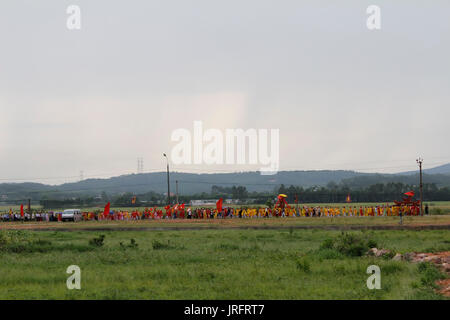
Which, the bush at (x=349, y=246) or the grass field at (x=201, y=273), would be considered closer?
the grass field at (x=201, y=273)

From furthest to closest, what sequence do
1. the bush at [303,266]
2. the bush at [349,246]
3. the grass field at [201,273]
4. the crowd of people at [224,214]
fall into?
the crowd of people at [224,214]
the bush at [349,246]
the bush at [303,266]
the grass field at [201,273]

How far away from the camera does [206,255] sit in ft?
74.2

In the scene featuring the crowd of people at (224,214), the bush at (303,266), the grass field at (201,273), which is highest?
the bush at (303,266)

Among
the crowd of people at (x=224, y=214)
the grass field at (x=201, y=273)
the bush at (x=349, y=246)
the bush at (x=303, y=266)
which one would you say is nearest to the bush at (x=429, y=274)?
the grass field at (x=201, y=273)

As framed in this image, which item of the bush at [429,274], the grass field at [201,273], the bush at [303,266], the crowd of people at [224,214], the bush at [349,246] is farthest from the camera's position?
the crowd of people at [224,214]

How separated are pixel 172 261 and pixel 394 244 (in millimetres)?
11594

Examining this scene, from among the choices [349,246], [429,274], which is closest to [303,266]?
[429,274]

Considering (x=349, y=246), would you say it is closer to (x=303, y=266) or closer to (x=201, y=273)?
(x=303, y=266)

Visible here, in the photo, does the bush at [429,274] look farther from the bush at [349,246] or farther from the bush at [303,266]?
the bush at [349,246]

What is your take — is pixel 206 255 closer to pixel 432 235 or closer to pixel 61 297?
pixel 61 297

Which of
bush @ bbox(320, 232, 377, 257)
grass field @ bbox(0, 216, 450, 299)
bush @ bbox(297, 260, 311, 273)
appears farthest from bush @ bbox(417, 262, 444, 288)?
bush @ bbox(320, 232, 377, 257)

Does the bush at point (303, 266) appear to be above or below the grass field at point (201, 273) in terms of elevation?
above

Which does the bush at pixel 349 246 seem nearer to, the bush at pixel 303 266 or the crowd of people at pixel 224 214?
the bush at pixel 303 266
